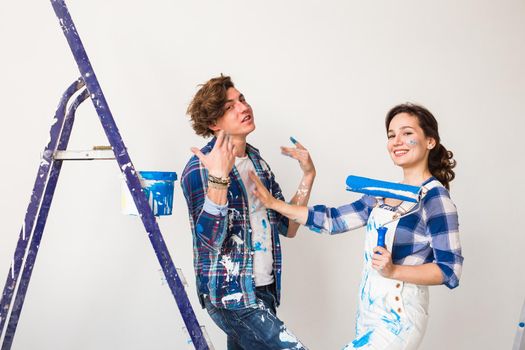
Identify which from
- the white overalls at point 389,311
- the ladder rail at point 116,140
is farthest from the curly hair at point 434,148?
the ladder rail at point 116,140

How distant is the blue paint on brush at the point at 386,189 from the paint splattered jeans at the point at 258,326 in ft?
1.61

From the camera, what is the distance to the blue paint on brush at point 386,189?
165cm

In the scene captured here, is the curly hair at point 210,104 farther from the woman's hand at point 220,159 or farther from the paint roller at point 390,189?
the paint roller at point 390,189

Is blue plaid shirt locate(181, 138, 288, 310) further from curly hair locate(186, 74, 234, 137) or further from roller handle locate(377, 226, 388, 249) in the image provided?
roller handle locate(377, 226, 388, 249)

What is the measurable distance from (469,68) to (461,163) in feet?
1.81

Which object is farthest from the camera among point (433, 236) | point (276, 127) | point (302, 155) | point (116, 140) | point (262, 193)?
point (276, 127)

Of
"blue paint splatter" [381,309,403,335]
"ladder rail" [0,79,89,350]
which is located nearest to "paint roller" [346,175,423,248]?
"blue paint splatter" [381,309,403,335]

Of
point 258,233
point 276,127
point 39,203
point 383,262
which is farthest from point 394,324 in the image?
point 276,127

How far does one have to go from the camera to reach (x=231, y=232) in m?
1.78

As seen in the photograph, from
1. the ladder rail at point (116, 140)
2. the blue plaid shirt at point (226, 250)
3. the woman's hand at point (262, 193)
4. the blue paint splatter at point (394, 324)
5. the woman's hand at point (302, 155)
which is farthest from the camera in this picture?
the woman's hand at point (302, 155)

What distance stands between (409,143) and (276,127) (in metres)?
1.01

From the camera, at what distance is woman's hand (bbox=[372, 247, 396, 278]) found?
1.55 meters

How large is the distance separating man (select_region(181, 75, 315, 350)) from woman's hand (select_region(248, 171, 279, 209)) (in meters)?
0.04

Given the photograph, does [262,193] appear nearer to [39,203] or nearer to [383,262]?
[383,262]
